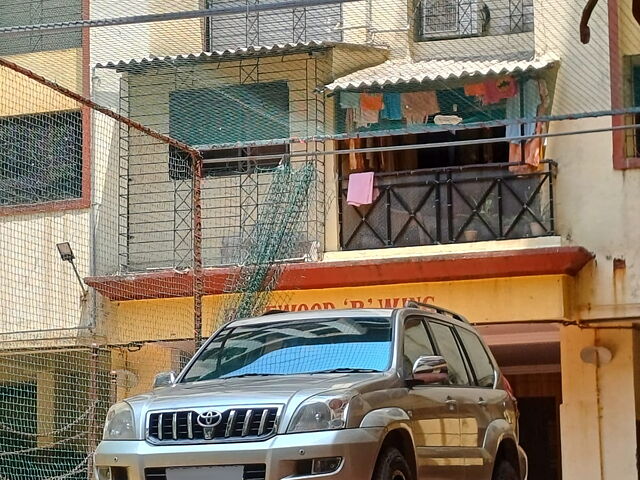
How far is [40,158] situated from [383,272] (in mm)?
4617

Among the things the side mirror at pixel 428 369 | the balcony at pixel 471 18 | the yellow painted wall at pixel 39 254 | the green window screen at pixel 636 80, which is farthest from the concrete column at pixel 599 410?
the side mirror at pixel 428 369

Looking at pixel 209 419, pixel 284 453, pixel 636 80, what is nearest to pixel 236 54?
pixel 636 80

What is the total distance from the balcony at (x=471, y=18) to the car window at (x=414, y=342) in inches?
357

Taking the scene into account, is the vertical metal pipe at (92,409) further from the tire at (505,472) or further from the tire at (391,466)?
the tire at (391,466)

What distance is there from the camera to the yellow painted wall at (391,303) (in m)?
17.4

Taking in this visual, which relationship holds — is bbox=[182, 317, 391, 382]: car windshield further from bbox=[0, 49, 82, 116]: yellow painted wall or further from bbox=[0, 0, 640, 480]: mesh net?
bbox=[0, 49, 82, 116]: yellow painted wall

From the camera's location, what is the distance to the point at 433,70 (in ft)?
→ 57.1

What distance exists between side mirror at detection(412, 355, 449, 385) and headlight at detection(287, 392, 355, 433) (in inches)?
35.2

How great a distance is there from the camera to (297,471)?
26.8 feet

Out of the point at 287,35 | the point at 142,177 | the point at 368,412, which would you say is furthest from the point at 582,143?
the point at 368,412

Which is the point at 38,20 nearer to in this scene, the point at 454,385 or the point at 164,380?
the point at 164,380

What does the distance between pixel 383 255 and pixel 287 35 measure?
345 centimetres

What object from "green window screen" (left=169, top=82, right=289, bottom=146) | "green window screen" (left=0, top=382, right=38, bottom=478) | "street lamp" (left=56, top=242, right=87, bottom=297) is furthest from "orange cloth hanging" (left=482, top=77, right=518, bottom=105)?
"green window screen" (left=0, top=382, right=38, bottom=478)

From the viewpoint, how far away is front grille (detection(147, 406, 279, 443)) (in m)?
8.30
